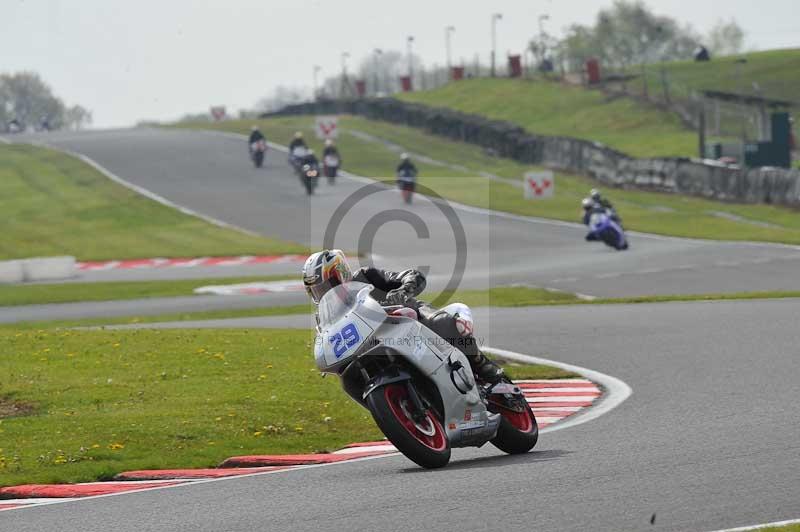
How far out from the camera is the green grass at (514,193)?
3644cm

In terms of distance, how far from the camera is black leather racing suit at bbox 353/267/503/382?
9.17m

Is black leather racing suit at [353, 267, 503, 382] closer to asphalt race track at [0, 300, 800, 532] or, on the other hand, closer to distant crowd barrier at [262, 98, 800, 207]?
asphalt race track at [0, 300, 800, 532]

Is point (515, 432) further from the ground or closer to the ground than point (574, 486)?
closer to the ground

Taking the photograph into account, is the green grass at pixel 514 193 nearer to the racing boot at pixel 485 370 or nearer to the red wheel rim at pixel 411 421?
the racing boot at pixel 485 370

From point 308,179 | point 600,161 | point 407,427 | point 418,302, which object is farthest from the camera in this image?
point 600,161

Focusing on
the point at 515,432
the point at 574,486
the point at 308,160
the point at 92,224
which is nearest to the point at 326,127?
the point at 308,160

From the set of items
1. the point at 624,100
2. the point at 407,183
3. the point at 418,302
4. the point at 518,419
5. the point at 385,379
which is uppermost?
the point at 624,100

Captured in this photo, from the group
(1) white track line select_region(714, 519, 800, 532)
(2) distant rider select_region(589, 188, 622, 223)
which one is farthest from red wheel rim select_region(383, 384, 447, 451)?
(2) distant rider select_region(589, 188, 622, 223)

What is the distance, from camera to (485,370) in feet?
32.2

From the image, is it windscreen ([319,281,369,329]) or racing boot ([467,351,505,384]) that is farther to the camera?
racing boot ([467,351,505,384])

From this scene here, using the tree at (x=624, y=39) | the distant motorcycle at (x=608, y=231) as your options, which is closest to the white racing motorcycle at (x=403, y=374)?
the distant motorcycle at (x=608, y=231)

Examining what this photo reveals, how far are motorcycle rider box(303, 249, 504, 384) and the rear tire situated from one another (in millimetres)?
269

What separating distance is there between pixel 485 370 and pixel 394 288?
39.2 inches

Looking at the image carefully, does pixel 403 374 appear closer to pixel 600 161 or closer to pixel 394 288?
pixel 394 288
